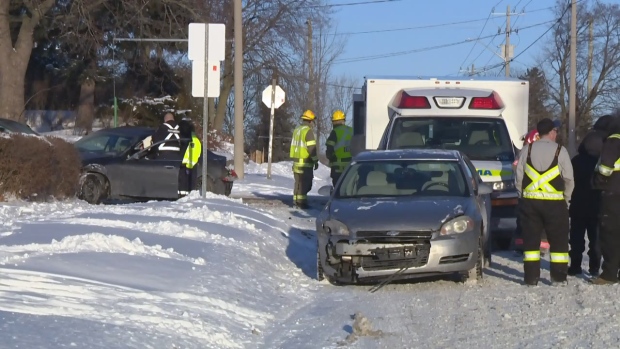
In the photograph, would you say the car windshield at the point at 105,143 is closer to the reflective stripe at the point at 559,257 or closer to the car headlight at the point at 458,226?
the car headlight at the point at 458,226

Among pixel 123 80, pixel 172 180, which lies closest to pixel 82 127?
pixel 123 80

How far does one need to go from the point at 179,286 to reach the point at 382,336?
2.05 m

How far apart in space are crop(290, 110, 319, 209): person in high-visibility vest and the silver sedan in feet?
25.0

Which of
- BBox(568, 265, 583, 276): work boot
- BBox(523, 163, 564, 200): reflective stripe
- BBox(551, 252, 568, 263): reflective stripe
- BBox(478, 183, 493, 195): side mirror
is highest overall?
BBox(523, 163, 564, 200): reflective stripe

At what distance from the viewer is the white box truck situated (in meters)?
15.0

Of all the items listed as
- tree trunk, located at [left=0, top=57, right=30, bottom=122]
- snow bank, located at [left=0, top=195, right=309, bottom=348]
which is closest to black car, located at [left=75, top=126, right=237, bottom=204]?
A: snow bank, located at [left=0, top=195, right=309, bottom=348]

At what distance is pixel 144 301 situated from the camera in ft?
27.1

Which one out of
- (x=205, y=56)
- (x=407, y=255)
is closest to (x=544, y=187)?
(x=407, y=255)

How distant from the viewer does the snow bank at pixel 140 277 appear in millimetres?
7203

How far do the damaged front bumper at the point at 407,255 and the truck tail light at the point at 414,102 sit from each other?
201 inches

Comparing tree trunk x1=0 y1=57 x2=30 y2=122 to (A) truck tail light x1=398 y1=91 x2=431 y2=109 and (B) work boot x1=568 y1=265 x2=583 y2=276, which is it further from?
(B) work boot x1=568 y1=265 x2=583 y2=276

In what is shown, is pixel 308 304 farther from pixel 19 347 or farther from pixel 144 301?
pixel 19 347

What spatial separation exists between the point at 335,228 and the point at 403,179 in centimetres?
152

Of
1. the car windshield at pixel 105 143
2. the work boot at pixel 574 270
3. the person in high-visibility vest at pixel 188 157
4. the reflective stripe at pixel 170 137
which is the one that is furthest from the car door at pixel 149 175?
the work boot at pixel 574 270
